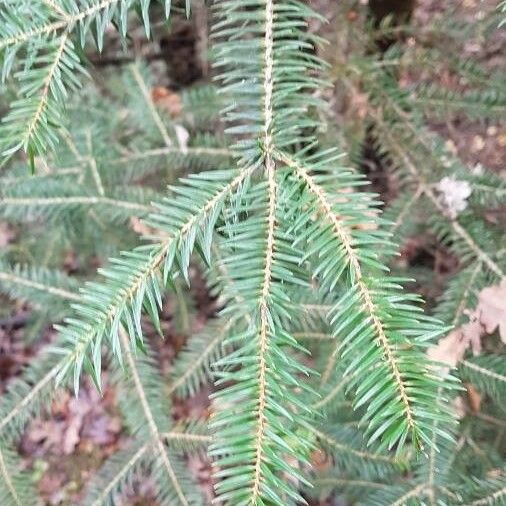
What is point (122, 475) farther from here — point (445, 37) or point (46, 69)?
point (445, 37)

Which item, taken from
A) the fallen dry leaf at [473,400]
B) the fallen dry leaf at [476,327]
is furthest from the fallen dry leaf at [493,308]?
the fallen dry leaf at [473,400]

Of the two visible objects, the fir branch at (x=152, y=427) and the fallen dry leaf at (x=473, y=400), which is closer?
the fir branch at (x=152, y=427)

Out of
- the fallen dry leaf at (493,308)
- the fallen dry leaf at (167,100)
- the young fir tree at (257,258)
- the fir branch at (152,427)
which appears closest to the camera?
the young fir tree at (257,258)

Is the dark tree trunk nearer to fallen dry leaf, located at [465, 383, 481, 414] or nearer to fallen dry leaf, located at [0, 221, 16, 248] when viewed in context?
fallen dry leaf, located at [465, 383, 481, 414]

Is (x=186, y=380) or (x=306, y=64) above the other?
(x=306, y=64)

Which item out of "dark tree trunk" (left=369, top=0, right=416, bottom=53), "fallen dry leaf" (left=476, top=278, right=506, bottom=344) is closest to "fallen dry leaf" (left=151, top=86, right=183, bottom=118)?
"dark tree trunk" (left=369, top=0, right=416, bottom=53)

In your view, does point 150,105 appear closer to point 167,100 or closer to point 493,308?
point 167,100

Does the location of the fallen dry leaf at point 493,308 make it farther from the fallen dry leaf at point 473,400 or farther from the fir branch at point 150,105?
the fir branch at point 150,105

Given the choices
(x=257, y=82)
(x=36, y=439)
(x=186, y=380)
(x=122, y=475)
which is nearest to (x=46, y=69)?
(x=257, y=82)
